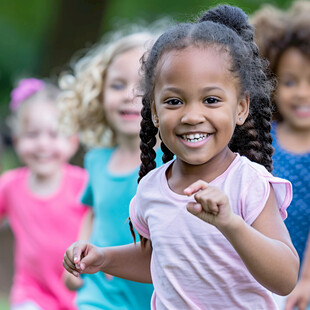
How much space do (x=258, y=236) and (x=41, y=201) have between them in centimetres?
413

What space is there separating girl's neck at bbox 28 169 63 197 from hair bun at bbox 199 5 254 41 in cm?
369

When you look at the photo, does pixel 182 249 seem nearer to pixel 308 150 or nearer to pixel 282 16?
pixel 308 150

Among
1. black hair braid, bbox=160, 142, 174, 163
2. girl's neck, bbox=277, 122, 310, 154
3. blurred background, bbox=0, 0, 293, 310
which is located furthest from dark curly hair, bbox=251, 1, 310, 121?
blurred background, bbox=0, 0, 293, 310

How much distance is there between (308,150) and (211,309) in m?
1.89

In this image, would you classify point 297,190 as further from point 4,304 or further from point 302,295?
point 4,304

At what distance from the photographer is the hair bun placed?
3.10 m

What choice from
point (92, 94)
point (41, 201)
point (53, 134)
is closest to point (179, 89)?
point (92, 94)

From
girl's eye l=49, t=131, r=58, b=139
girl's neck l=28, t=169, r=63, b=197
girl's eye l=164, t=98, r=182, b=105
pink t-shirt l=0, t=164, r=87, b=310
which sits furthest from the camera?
girl's eye l=49, t=131, r=58, b=139

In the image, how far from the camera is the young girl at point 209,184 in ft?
8.91

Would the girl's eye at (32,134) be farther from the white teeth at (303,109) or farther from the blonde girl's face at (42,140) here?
the white teeth at (303,109)

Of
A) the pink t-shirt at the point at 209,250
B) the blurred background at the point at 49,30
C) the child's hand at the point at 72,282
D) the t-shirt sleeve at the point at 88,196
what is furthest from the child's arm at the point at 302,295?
the blurred background at the point at 49,30

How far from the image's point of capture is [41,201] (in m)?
6.50

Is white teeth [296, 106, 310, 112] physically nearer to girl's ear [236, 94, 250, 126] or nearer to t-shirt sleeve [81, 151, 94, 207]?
t-shirt sleeve [81, 151, 94, 207]

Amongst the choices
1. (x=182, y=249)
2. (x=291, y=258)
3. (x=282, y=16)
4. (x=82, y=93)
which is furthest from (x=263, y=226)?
(x=82, y=93)
